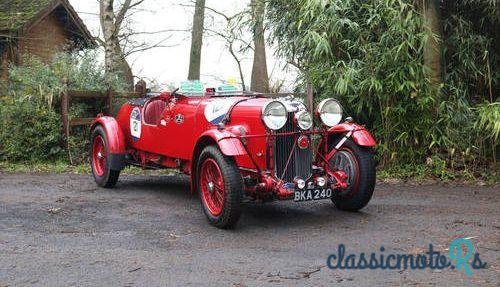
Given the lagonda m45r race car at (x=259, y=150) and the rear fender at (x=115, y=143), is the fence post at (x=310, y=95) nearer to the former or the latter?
the lagonda m45r race car at (x=259, y=150)

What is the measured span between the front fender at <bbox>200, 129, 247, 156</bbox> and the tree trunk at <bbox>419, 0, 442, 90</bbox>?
4338 mm

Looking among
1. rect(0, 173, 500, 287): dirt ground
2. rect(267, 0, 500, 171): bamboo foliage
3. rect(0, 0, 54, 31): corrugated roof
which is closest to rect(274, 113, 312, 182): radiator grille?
rect(0, 173, 500, 287): dirt ground

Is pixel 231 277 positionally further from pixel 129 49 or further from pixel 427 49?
pixel 129 49

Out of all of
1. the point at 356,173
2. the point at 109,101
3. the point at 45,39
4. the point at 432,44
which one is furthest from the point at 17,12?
the point at 356,173

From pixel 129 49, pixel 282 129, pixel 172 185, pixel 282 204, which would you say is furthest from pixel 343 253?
pixel 129 49

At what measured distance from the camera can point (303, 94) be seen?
982 cm

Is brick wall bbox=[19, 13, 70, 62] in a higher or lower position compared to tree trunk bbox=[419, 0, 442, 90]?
higher

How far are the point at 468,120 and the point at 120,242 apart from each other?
5802 millimetres

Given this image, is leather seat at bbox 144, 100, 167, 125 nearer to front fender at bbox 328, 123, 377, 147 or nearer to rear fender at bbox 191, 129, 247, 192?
rear fender at bbox 191, 129, 247, 192

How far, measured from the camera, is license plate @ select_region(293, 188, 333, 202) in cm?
528

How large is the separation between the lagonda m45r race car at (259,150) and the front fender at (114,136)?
0.84 metres

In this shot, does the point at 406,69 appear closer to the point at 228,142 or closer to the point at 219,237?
the point at 228,142

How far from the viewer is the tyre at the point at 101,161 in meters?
7.58

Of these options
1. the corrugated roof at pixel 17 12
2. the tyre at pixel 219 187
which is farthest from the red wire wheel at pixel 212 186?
the corrugated roof at pixel 17 12
